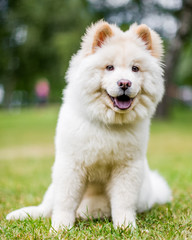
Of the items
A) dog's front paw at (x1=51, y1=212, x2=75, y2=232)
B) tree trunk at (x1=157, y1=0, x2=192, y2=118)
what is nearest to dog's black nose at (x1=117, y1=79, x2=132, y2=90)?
dog's front paw at (x1=51, y1=212, x2=75, y2=232)

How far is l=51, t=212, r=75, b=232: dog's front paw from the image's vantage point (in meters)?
2.70

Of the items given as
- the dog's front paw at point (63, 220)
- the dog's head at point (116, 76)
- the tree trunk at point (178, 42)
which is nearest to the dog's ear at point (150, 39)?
the dog's head at point (116, 76)

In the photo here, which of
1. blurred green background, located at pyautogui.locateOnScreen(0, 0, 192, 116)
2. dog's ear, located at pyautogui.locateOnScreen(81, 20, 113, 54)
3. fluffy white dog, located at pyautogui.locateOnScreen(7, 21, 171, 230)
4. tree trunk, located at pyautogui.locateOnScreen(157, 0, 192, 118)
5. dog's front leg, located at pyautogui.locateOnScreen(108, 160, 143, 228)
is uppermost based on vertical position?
blurred green background, located at pyautogui.locateOnScreen(0, 0, 192, 116)

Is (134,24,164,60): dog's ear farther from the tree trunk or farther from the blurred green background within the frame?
the blurred green background

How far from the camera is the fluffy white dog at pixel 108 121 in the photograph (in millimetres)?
2703

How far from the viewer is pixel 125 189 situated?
2809mm

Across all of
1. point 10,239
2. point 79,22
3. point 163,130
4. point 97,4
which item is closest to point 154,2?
point 97,4

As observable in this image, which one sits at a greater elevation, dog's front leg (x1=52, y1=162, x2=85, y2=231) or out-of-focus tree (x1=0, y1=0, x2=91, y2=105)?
out-of-focus tree (x1=0, y1=0, x2=91, y2=105)

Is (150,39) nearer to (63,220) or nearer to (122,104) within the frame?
(122,104)

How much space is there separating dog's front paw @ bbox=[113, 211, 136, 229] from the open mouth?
90 centimetres

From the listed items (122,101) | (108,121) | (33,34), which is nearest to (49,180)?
(108,121)

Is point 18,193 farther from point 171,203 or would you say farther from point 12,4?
point 12,4

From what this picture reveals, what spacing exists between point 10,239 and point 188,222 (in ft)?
4.69

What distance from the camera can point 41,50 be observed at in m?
27.4
